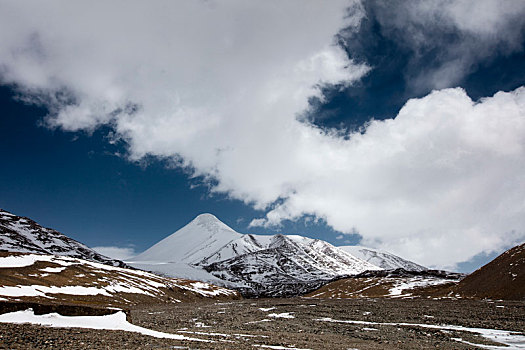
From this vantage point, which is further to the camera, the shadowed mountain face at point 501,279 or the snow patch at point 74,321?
the shadowed mountain face at point 501,279

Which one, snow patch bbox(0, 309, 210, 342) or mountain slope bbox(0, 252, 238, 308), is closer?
snow patch bbox(0, 309, 210, 342)

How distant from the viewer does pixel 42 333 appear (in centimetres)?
2103

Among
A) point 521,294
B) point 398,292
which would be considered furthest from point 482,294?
point 398,292

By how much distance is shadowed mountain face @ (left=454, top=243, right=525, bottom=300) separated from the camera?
3337 inches

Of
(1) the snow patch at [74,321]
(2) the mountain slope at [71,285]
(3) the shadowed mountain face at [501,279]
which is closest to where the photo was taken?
(1) the snow patch at [74,321]

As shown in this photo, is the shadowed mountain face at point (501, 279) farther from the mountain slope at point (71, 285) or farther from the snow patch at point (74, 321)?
the mountain slope at point (71, 285)

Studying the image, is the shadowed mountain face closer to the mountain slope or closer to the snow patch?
the snow patch

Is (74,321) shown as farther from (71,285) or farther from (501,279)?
(501,279)

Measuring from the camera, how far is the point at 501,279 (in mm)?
93188

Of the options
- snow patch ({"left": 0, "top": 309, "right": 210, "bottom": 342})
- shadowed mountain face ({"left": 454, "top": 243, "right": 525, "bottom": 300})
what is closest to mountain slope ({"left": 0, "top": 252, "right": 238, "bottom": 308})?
snow patch ({"left": 0, "top": 309, "right": 210, "bottom": 342})

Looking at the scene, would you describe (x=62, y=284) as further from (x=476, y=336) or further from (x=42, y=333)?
(x=476, y=336)

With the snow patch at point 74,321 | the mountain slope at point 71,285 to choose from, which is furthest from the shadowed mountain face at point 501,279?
the mountain slope at point 71,285

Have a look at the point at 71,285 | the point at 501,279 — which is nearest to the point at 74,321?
the point at 71,285

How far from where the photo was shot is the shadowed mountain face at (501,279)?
3337 inches
